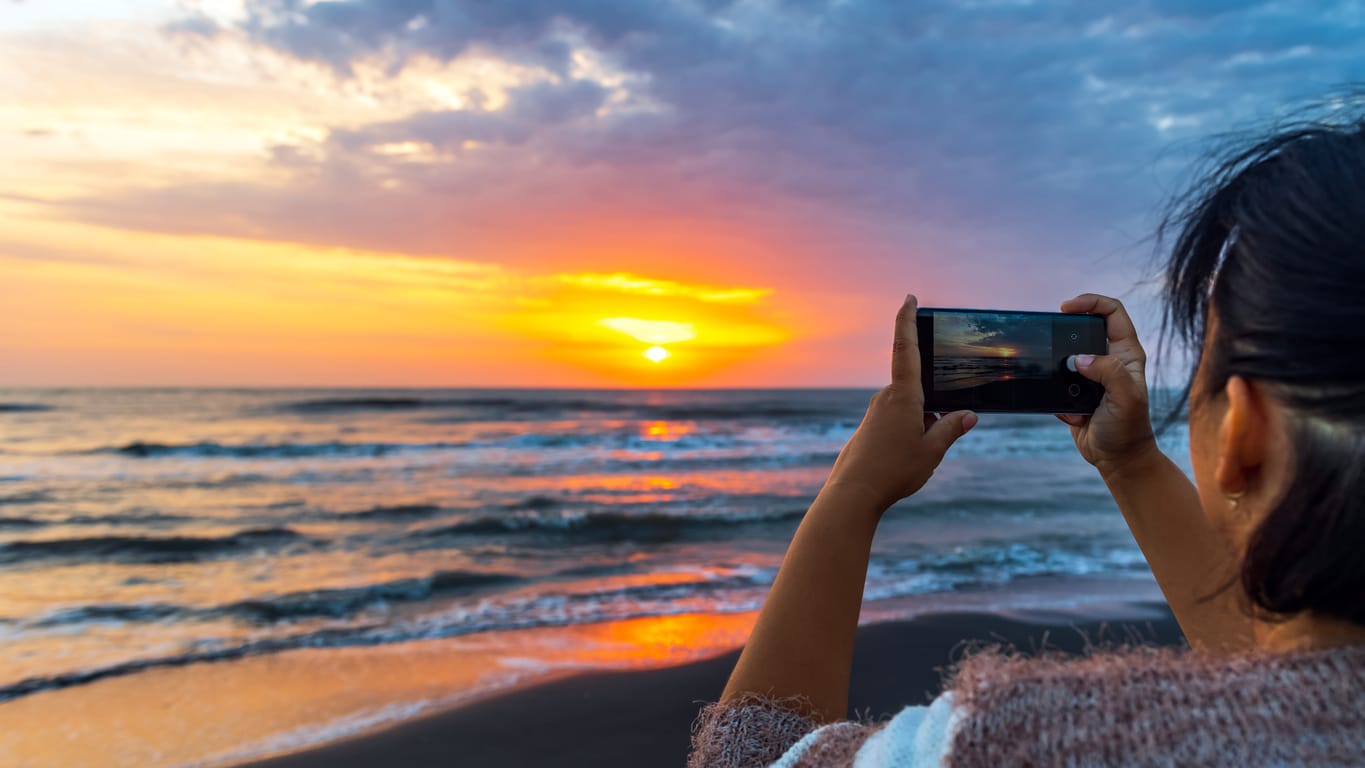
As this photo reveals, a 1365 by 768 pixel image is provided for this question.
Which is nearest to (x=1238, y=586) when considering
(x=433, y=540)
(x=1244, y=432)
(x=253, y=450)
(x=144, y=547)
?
(x=1244, y=432)

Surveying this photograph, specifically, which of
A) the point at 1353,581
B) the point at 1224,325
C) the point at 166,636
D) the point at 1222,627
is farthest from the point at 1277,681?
the point at 166,636

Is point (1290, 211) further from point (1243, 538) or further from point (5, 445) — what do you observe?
point (5, 445)

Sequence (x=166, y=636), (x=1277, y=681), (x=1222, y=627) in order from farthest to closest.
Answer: (x=166, y=636) < (x=1222, y=627) < (x=1277, y=681)

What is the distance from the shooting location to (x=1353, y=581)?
704 mm

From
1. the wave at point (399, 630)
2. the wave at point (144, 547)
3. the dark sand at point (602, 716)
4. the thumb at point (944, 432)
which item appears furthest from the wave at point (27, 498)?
the thumb at point (944, 432)

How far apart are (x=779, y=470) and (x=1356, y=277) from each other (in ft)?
51.1

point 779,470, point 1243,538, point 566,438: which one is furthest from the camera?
point 566,438

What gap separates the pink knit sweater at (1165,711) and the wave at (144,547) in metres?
9.61

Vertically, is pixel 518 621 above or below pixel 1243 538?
below

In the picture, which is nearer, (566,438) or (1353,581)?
(1353,581)

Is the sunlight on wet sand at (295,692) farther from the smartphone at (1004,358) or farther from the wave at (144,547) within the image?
the wave at (144,547)

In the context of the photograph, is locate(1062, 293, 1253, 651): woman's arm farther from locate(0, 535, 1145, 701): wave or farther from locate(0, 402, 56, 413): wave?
locate(0, 402, 56, 413): wave

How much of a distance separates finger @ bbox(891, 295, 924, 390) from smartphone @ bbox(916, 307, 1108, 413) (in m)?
0.20

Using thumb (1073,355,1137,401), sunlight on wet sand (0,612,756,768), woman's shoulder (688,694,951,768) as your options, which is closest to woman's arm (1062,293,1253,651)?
thumb (1073,355,1137,401)
